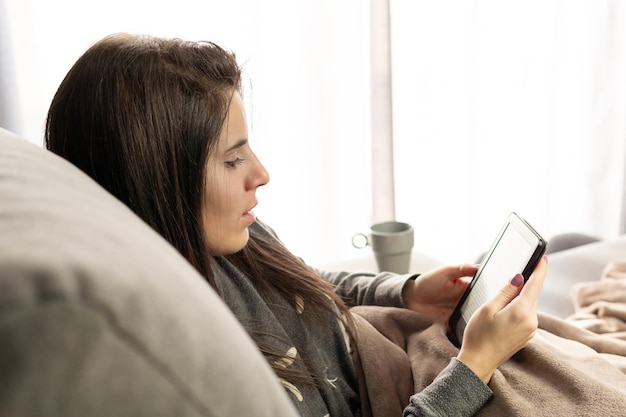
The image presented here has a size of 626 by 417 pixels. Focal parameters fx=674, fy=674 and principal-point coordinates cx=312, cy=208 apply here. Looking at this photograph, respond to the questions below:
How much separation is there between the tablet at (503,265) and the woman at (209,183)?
0.10 ft

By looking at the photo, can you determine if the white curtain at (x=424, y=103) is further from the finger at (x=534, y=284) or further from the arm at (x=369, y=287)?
the finger at (x=534, y=284)

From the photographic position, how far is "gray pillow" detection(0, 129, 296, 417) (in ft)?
0.77

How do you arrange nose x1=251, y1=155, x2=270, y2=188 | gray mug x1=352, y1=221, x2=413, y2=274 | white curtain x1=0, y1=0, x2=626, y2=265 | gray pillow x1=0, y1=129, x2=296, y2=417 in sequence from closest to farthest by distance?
gray pillow x1=0, y1=129, x2=296, y2=417, nose x1=251, y1=155, x2=270, y2=188, gray mug x1=352, y1=221, x2=413, y2=274, white curtain x1=0, y1=0, x2=626, y2=265

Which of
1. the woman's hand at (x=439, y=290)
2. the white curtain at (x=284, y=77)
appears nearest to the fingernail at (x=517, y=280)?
the woman's hand at (x=439, y=290)

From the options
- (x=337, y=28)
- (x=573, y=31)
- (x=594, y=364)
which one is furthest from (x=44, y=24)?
(x=573, y=31)

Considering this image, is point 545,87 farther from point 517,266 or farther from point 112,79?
point 112,79

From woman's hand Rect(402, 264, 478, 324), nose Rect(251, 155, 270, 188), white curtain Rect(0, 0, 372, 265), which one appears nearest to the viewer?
nose Rect(251, 155, 270, 188)

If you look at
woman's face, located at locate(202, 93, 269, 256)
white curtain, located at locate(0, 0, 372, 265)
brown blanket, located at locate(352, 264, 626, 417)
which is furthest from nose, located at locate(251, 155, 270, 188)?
white curtain, located at locate(0, 0, 372, 265)

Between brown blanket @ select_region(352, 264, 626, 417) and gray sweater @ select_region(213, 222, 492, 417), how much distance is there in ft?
0.09

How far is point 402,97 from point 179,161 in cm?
156

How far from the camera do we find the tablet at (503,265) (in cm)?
85

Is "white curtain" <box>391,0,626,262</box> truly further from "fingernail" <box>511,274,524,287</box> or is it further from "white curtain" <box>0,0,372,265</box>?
"fingernail" <box>511,274,524,287</box>

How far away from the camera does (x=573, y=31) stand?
2.38 meters

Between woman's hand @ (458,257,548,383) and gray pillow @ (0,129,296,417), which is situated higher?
gray pillow @ (0,129,296,417)
